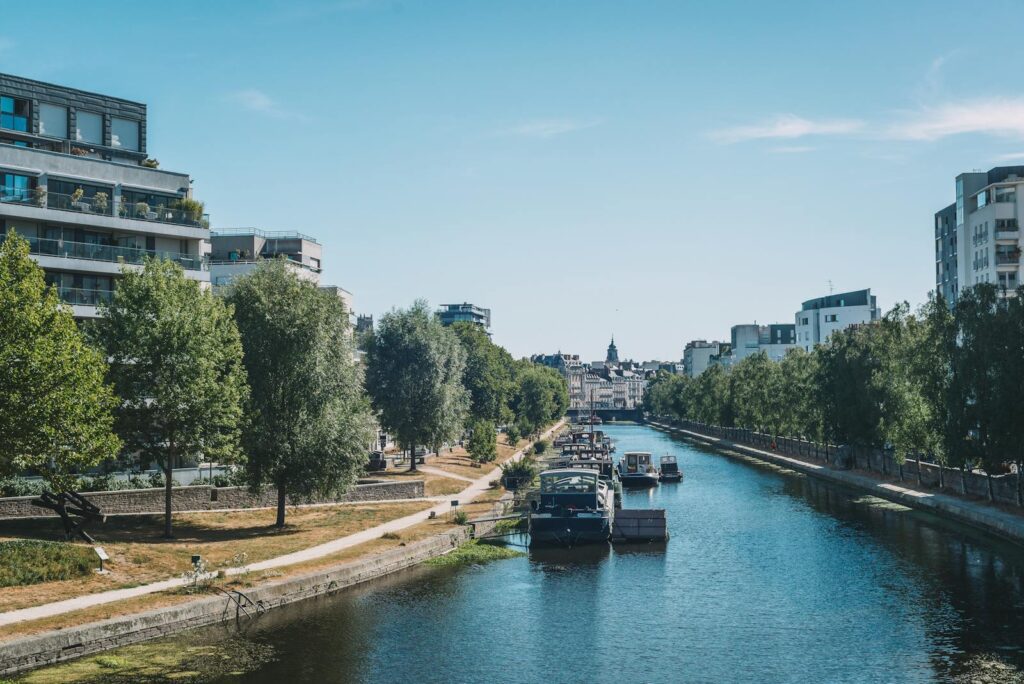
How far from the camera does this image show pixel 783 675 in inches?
1380

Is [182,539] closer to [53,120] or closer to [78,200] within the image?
[78,200]

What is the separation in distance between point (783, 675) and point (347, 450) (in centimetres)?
3043

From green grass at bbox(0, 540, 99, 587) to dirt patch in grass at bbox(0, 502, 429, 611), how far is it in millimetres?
379

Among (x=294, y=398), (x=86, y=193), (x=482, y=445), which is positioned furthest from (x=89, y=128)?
(x=482, y=445)

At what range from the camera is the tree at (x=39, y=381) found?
39.6m

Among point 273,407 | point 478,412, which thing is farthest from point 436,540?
point 478,412

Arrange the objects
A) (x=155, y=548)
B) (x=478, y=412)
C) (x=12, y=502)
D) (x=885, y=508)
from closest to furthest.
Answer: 1. (x=155, y=548)
2. (x=12, y=502)
3. (x=885, y=508)
4. (x=478, y=412)

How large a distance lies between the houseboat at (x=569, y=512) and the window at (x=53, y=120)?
42669mm

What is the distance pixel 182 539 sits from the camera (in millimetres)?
51781

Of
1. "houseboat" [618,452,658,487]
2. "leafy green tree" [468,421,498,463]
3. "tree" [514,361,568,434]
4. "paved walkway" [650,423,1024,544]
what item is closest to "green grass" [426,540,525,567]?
"paved walkway" [650,423,1024,544]

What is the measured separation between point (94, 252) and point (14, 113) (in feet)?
45.9

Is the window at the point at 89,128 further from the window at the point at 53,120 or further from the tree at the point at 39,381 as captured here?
the tree at the point at 39,381

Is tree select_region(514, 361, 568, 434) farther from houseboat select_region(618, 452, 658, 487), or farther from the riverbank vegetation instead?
houseboat select_region(618, 452, 658, 487)

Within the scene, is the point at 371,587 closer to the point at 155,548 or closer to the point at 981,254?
the point at 155,548
